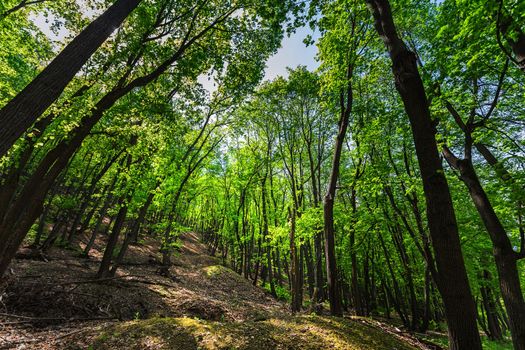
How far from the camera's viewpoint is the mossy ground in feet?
17.8

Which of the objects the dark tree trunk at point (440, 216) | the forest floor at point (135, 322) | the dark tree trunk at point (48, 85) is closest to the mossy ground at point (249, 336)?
the forest floor at point (135, 322)

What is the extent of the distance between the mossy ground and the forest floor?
0.07 feet

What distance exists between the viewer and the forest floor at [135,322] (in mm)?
5664

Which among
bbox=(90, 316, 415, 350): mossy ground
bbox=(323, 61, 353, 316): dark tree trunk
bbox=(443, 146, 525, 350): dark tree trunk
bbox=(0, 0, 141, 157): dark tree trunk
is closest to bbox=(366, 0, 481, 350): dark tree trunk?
bbox=(90, 316, 415, 350): mossy ground

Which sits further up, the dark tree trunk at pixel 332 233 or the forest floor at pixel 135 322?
the dark tree trunk at pixel 332 233

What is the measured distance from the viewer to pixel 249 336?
5805 mm

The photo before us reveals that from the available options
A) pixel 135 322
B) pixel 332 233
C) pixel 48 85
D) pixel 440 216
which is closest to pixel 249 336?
pixel 135 322

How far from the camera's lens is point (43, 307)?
8.14 m

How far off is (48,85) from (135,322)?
6269mm

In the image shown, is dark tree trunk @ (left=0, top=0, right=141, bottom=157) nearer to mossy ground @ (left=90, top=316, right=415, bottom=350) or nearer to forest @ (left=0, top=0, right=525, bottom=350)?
forest @ (left=0, top=0, right=525, bottom=350)

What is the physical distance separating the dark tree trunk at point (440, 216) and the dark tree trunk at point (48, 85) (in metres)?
5.47

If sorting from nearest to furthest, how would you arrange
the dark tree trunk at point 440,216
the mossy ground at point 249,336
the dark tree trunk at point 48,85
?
the dark tree trunk at point 440,216 → the dark tree trunk at point 48,85 → the mossy ground at point 249,336

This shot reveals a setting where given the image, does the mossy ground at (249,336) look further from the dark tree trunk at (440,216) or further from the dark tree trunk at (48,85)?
the dark tree trunk at (48,85)

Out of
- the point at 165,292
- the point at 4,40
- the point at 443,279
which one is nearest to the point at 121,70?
the point at 4,40
